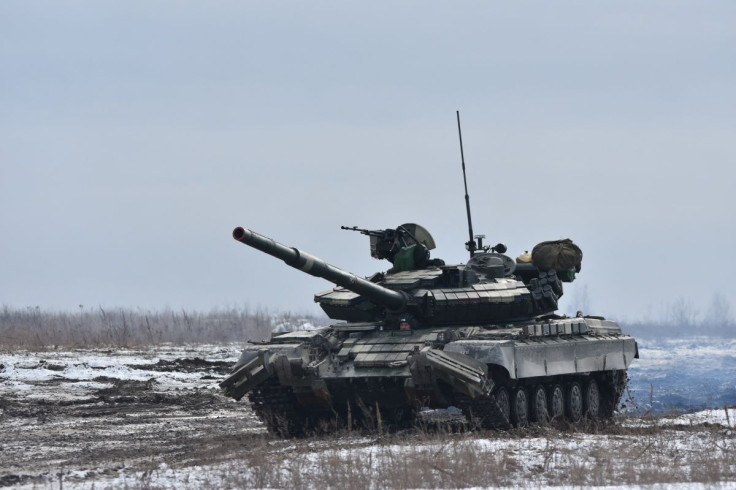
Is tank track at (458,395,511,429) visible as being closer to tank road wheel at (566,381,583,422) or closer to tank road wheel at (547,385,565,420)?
tank road wheel at (547,385,565,420)

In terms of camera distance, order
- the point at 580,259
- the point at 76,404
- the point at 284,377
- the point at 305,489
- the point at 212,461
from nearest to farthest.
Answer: the point at 305,489, the point at 212,461, the point at 284,377, the point at 580,259, the point at 76,404

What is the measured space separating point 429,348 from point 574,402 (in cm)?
444

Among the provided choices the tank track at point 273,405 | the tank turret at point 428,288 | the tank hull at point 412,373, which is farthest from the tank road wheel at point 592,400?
the tank track at point 273,405

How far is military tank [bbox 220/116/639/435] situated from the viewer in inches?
810

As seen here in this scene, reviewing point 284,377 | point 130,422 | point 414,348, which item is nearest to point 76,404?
point 130,422

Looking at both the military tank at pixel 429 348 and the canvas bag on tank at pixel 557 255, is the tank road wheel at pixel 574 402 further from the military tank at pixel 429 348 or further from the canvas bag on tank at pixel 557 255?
the canvas bag on tank at pixel 557 255

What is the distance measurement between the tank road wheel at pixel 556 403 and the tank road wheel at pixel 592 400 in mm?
1106

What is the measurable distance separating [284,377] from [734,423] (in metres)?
7.30

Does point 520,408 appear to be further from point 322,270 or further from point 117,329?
→ point 117,329

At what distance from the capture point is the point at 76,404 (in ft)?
87.2

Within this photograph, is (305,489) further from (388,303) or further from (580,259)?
→ (580,259)

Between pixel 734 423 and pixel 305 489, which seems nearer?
pixel 305 489

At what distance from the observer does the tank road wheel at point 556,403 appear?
2303cm

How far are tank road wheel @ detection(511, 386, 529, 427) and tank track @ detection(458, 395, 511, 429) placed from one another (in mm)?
624
